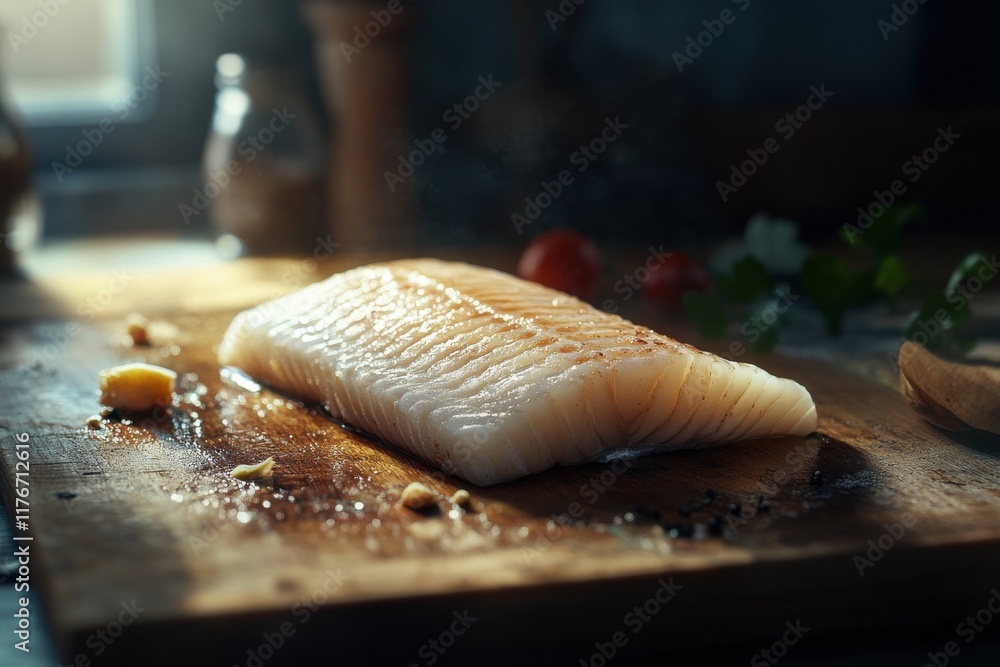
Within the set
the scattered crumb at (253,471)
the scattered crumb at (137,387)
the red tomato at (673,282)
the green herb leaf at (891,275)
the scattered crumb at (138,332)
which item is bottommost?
the scattered crumb at (138,332)

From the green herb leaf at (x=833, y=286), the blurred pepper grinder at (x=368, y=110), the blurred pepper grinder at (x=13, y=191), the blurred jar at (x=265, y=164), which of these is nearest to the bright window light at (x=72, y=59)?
the blurred pepper grinder at (x=368, y=110)

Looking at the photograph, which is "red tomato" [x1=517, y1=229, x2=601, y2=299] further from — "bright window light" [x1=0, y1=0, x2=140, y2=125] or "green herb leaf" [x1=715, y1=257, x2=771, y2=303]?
"bright window light" [x1=0, y1=0, x2=140, y2=125]

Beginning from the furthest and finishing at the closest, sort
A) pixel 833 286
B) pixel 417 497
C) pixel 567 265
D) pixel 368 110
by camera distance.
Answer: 1. pixel 368 110
2. pixel 567 265
3. pixel 833 286
4. pixel 417 497

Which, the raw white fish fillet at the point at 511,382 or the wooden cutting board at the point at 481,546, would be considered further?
the raw white fish fillet at the point at 511,382

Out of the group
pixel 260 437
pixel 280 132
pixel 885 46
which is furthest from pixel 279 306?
pixel 885 46

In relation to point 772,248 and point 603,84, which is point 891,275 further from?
point 603,84

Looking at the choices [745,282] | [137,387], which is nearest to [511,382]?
[137,387]

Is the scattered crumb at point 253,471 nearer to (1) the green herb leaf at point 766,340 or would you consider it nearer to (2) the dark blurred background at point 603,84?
(1) the green herb leaf at point 766,340
